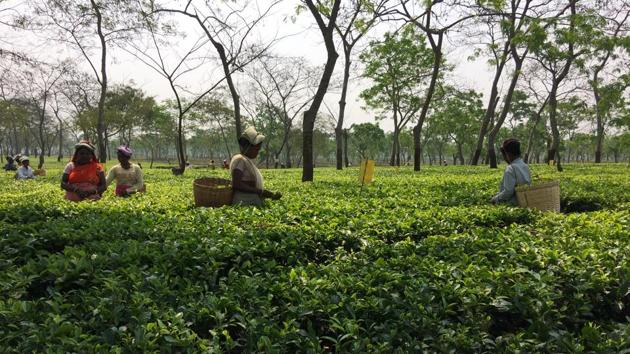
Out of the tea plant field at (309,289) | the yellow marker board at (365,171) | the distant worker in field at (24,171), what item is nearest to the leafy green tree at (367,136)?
the distant worker in field at (24,171)

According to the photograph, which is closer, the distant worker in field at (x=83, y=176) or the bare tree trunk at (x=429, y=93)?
the distant worker in field at (x=83, y=176)

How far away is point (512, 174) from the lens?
609 centimetres

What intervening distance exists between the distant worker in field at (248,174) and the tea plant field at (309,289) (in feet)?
4.37

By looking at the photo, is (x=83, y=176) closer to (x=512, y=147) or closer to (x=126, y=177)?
(x=126, y=177)

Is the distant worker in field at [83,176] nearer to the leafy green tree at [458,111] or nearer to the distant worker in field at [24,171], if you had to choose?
the distant worker in field at [24,171]

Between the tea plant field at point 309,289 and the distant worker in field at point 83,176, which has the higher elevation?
the distant worker in field at point 83,176

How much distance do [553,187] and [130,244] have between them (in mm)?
5352

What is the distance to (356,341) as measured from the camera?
6.63 feet

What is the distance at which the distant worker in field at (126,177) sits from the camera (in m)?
7.39

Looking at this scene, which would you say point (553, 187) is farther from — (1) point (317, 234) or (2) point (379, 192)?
(1) point (317, 234)

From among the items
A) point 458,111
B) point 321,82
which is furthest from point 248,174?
point 458,111

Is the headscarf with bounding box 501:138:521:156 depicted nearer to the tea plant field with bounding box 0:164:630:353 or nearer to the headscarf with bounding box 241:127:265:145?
the tea plant field with bounding box 0:164:630:353

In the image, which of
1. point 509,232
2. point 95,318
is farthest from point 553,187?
point 95,318

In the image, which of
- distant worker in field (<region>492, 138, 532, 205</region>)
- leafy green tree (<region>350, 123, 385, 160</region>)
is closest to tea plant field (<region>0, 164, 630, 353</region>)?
distant worker in field (<region>492, 138, 532, 205</region>)
